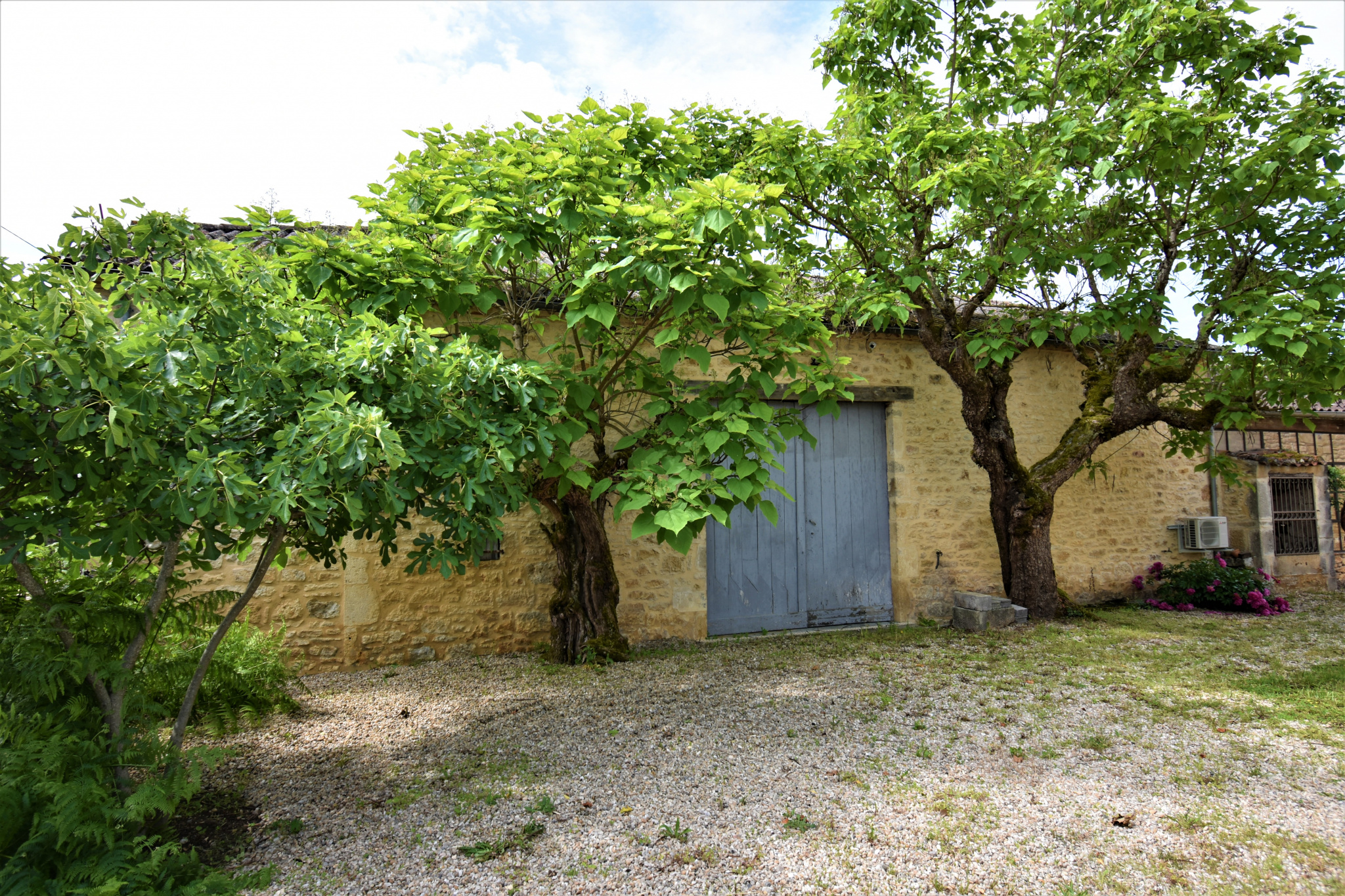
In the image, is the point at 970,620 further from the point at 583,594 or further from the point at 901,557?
the point at 583,594

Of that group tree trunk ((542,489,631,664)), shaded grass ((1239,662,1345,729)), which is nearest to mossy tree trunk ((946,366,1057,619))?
shaded grass ((1239,662,1345,729))

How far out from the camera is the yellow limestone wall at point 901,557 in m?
5.45

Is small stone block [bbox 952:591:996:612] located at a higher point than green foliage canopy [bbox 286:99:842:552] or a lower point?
lower

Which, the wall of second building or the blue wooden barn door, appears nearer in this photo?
the blue wooden barn door

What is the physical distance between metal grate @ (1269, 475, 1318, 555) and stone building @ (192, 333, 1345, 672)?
21 mm

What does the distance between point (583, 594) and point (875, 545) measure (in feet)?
9.99

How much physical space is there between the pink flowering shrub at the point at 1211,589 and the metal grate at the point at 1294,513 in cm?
118

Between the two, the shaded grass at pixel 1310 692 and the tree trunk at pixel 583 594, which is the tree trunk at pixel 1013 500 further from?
the tree trunk at pixel 583 594

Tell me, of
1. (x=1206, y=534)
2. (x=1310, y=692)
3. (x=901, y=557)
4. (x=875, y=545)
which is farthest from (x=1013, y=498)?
(x=1206, y=534)

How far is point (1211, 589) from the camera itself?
7762mm

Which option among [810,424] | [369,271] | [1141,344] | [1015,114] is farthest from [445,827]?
[1141,344]

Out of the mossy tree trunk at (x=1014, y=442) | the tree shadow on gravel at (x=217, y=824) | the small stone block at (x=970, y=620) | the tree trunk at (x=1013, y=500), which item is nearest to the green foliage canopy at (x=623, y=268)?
the tree shadow on gravel at (x=217, y=824)

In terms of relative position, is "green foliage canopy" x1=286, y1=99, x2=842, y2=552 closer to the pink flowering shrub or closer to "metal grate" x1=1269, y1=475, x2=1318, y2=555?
the pink flowering shrub

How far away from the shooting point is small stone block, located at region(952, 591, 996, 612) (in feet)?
22.0
